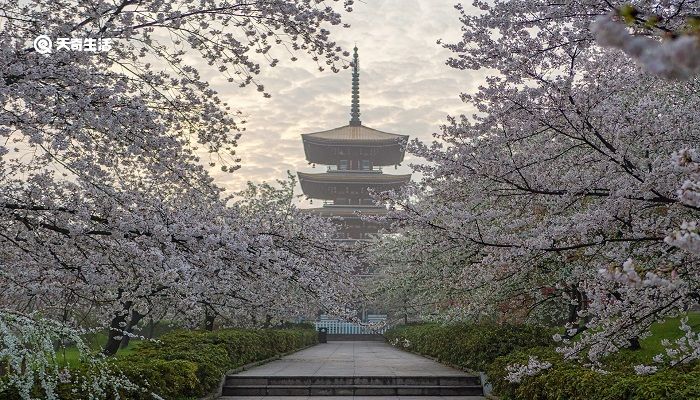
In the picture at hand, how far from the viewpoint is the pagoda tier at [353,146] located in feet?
166

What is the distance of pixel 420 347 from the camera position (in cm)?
2247

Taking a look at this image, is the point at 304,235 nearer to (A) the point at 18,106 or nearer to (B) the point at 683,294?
(A) the point at 18,106

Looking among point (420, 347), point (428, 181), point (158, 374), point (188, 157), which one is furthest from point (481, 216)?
point (420, 347)

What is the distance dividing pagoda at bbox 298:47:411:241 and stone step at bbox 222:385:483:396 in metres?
34.6

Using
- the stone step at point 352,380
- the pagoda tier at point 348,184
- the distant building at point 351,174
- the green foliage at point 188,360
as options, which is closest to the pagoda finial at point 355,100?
the distant building at point 351,174

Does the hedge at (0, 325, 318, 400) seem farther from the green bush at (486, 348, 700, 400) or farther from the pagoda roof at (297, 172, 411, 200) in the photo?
the pagoda roof at (297, 172, 411, 200)

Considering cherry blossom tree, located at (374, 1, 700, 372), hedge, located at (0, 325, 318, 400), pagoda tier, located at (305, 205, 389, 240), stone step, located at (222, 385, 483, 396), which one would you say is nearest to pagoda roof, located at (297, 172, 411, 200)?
pagoda tier, located at (305, 205, 389, 240)

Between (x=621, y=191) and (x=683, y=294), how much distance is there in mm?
1038

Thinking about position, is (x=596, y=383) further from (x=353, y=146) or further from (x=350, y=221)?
(x=353, y=146)

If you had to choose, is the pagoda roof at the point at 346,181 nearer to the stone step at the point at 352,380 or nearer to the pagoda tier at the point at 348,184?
the pagoda tier at the point at 348,184

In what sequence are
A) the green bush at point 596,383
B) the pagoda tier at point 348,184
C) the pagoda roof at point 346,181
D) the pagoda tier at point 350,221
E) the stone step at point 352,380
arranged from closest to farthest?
the green bush at point 596,383
the stone step at point 352,380
the pagoda tier at point 350,221
the pagoda roof at point 346,181
the pagoda tier at point 348,184

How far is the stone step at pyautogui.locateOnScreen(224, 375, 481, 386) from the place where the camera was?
41.6 ft

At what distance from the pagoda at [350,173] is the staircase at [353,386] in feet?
113

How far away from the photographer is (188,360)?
1065cm
